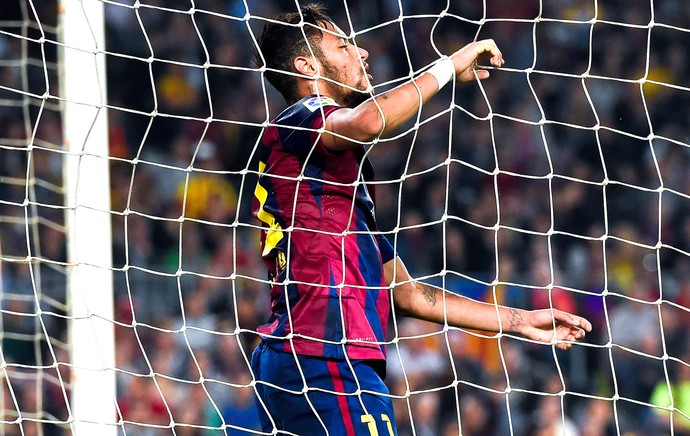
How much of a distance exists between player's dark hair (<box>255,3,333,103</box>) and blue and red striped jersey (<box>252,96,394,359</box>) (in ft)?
0.49

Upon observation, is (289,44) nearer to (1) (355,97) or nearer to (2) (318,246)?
(1) (355,97)

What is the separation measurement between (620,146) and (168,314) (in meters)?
2.90

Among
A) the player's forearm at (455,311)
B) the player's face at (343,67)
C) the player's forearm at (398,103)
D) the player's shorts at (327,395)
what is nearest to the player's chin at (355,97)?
the player's face at (343,67)

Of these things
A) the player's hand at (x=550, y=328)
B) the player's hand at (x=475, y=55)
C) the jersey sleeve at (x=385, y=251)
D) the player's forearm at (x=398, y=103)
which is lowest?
the player's hand at (x=550, y=328)

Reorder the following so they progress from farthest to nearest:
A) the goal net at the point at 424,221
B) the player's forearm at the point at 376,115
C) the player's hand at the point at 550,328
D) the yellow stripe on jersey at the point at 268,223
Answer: the goal net at the point at 424,221
the player's hand at the point at 550,328
the yellow stripe on jersey at the point at 268,223
the player's forearm at the point at 376,115

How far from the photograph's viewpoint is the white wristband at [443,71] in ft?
8.25

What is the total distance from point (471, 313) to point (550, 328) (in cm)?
20

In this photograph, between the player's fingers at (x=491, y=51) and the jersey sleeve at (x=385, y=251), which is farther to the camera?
the jersey sleeve at (x=385, y=251)

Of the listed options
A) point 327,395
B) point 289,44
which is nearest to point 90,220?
point 289,44

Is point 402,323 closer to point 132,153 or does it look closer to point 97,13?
point 132,153

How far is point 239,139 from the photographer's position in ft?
22.0

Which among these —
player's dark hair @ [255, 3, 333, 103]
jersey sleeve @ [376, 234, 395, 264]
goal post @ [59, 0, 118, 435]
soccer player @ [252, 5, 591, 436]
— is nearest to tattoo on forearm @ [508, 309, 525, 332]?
soccer player @ [252, 5, 591, 436]

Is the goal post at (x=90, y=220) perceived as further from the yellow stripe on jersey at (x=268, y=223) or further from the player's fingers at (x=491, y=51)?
the player's fingers at (x=491, y=51)

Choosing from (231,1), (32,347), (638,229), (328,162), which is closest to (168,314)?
(32,347)
